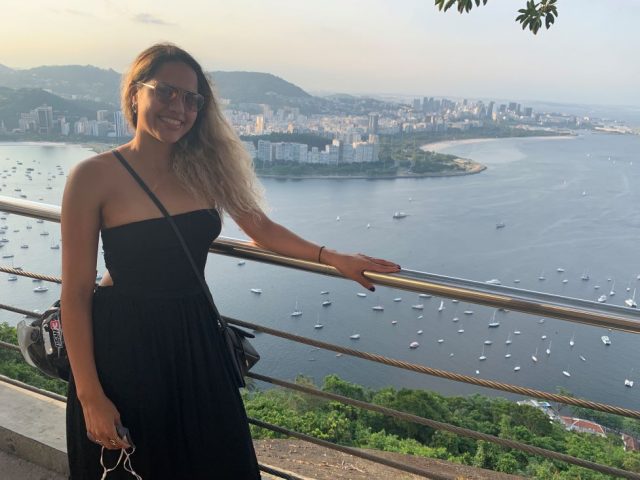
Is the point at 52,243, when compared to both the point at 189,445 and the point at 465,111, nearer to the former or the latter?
the point at 189,445

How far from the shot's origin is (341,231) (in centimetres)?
2667

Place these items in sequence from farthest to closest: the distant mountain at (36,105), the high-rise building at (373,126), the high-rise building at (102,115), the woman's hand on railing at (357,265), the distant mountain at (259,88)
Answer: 1. the high-rise building at (373,126)
2. the distant mountain at (259,88)
3. the high-rise building at (102,115)
4. the distant mountain at (36,105)
5. the woman's hand on railing at (357,265)

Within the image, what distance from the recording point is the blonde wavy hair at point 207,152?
3.10 feet

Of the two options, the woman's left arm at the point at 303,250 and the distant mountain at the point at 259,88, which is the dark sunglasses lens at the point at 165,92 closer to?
the woman's left arm at the point at 303,250

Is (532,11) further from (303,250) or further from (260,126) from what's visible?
(260,126)

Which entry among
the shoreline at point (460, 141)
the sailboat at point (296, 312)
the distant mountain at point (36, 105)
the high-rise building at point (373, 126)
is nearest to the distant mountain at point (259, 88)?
the high-rise building at point (373, 126)

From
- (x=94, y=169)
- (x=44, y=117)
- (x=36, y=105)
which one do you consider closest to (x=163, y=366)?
(x=94, y=169)

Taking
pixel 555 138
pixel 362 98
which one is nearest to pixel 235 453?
pixel 362 98

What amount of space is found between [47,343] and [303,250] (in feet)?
1.65

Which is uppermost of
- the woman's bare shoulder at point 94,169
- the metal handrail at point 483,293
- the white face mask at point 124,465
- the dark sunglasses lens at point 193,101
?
the dark sunglasses lens at point 193,101

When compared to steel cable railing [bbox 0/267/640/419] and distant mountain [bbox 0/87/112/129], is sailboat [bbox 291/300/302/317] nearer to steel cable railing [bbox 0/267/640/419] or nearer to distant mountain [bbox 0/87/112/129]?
distant mountain [bbox 0/87/112/129]

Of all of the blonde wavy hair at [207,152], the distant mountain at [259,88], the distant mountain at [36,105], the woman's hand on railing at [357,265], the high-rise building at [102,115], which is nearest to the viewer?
the blonde wavy hair at [207,152]

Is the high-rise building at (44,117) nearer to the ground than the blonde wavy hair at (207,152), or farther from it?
farther from it

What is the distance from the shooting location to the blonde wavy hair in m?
0.94
